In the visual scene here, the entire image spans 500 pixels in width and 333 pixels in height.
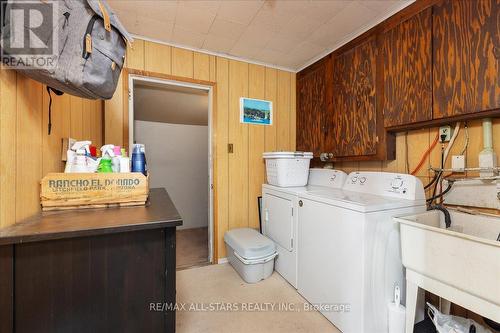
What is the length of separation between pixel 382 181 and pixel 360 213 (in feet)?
1.65

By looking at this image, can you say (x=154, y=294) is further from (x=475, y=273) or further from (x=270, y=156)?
(x=270, y=156)

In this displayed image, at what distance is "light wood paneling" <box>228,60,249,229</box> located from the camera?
2523 millimetres

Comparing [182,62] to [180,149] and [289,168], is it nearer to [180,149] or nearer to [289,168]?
[289,168]

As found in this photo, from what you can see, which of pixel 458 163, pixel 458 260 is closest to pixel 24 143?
pixel 458 260

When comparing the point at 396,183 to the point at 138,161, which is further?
the point at 396,183

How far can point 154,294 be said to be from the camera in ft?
2.81

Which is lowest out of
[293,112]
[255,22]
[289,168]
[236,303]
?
[236,303]

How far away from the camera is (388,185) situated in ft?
5.32

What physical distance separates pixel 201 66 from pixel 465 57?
211cm

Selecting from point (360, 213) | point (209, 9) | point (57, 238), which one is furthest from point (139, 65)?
point (360, 213)

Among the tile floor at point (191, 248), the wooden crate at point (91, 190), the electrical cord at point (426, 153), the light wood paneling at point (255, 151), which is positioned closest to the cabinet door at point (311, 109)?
the light wood paneling at point (255, 151)

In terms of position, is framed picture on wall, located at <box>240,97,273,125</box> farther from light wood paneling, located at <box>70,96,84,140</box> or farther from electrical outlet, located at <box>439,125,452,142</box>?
electrical outlet, located at <box>439,125,452,142</box>

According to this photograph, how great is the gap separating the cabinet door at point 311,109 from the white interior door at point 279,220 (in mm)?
781

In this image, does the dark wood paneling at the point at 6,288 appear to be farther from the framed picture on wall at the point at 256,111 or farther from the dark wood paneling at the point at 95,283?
the framed picture on wall at the point at 256,111
